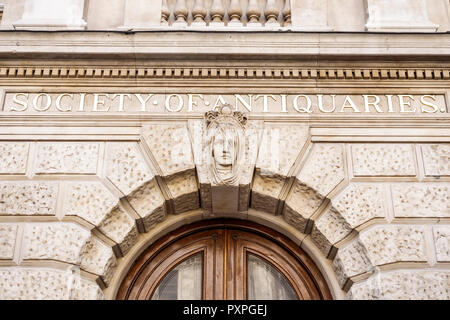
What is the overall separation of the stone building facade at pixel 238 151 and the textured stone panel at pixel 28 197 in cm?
2

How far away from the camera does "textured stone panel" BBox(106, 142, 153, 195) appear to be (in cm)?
755

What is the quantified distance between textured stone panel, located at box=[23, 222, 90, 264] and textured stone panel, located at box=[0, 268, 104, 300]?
17 cm

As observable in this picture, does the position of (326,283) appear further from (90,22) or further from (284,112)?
(90,22)

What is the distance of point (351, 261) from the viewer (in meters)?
7.28

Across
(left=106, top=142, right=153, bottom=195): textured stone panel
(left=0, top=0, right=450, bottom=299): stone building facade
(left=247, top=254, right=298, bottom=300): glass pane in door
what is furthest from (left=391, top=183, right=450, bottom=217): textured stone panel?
(left=106, top=142, right=153, bottom=195): textured stone panel

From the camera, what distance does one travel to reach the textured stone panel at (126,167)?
24.8 feet

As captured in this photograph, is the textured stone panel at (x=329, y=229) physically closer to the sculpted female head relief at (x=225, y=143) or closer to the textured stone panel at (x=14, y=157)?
the sculpted female head relief at (x=225, y=143)

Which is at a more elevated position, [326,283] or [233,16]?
[233,16]

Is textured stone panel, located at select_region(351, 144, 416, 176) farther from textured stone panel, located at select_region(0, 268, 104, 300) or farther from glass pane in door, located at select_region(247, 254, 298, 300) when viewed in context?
textured stone panel, located at select_region(0, 268, 104, 300)

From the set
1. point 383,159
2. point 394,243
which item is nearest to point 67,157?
point 383,159

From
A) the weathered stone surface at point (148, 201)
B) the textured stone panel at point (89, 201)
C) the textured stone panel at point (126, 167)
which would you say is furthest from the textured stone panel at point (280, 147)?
the textured stone panel at point (89, 201)

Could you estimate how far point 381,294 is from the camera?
6.85 m
